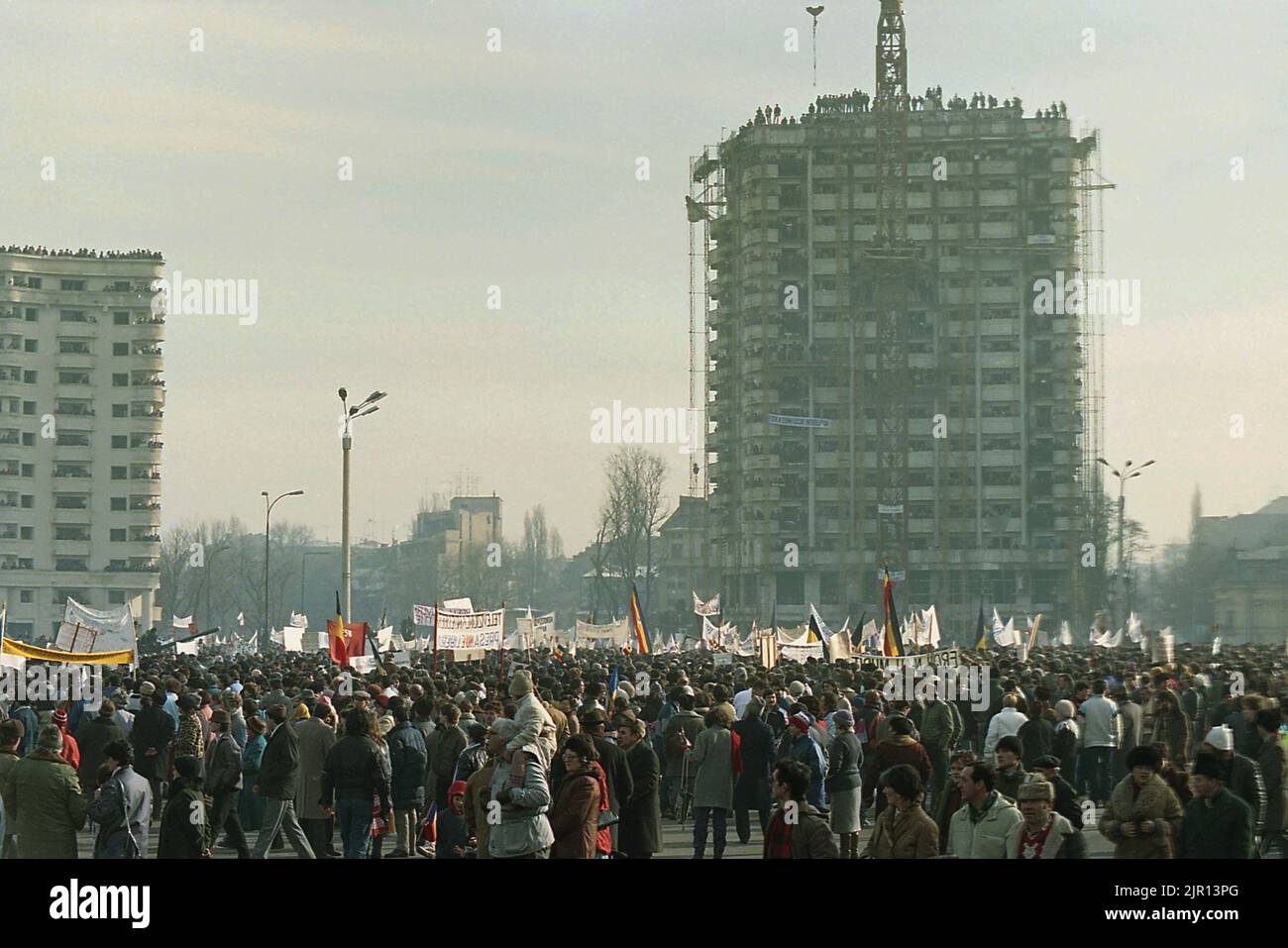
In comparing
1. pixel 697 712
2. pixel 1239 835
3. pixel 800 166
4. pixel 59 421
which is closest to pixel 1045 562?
pixel 800 166

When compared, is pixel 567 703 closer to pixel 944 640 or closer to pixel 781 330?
pixel 944 640

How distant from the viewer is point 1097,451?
441 ft

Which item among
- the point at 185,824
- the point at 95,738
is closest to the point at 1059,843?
the point at 185,824

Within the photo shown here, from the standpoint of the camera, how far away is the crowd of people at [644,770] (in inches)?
454

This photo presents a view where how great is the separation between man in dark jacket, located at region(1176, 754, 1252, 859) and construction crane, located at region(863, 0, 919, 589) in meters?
114

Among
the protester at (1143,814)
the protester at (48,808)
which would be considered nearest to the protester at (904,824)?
the protester at (1143,814)

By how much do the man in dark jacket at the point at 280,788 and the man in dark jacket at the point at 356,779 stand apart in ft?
3.65

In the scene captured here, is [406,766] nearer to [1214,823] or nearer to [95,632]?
[1214,823]

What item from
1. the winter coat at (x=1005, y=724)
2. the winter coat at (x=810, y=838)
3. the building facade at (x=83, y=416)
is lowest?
the winter coat at (x=810, y=838)

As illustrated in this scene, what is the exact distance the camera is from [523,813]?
40.8 feet

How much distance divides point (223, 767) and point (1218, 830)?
1011 cm

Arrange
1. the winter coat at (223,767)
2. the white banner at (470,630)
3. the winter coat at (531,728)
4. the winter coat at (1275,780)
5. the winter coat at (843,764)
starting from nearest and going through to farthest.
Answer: the winter coat at (531,728) < the winter coat at (1275,780) < the winter coat at (223,767) < the winter coat at (843,764) < the white banner at (470,630)

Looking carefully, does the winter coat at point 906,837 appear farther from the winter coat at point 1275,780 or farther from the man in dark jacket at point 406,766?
the man in dark jacket at point 406,766
